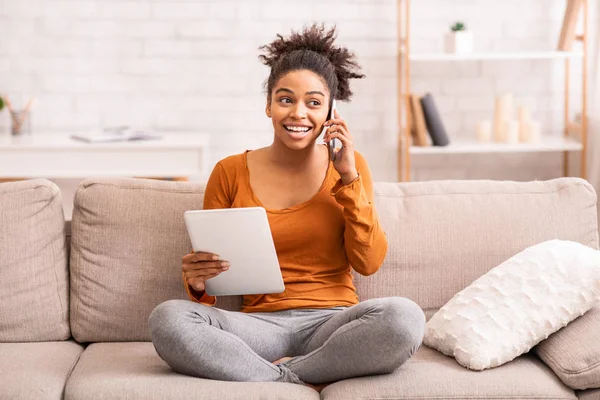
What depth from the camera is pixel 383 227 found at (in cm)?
244

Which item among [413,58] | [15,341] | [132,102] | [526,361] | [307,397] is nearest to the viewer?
[307,397]

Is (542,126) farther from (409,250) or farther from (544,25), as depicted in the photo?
(409,250)

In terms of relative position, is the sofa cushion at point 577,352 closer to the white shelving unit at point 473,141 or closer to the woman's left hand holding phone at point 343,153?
the woman's left hand holding phone at point 343,153

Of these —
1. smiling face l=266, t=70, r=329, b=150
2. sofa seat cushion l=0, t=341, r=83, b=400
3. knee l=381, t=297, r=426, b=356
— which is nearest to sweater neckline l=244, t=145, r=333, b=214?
smiling face l=266, t=70, r=329, b=150

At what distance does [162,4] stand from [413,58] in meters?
1.17

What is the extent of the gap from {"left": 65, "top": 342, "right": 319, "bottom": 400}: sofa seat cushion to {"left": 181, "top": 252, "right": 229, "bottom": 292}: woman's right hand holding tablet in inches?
8.9

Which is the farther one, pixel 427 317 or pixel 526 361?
pixel 427 317

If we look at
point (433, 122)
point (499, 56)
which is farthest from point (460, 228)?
point (499, 56)

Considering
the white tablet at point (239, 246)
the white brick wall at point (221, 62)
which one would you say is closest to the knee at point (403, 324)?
the white tablet at point (239, 246)

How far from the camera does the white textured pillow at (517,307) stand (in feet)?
6.77

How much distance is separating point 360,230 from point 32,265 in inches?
34.0

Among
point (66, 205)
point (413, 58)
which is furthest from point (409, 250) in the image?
point (66, 205)

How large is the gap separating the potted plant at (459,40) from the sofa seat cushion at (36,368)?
2312mm

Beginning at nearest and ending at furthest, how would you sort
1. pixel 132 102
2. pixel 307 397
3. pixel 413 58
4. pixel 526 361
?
1. pixel 307 397
2. pixel 526 361
3. pixel 413 58
4. pixel 132 102
